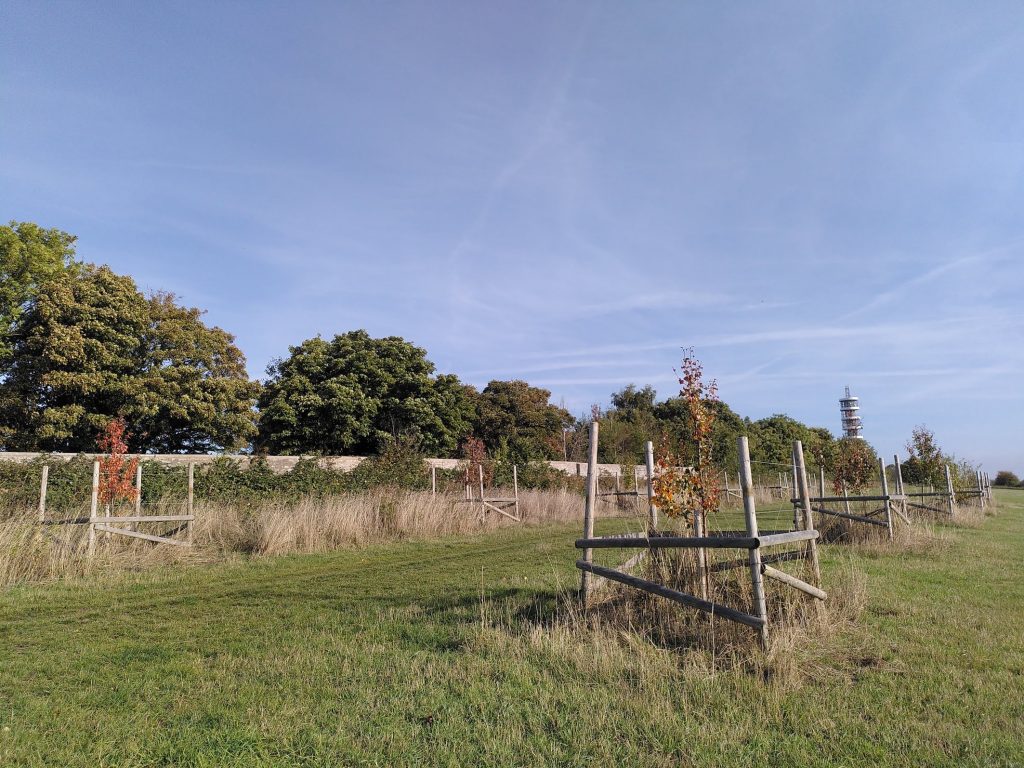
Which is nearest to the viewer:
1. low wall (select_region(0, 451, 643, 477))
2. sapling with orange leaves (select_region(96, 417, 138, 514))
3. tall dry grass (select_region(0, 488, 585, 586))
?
tall dry grass (select_region(0, 488, 585, 586))

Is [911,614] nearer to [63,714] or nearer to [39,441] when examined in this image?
[63,714]

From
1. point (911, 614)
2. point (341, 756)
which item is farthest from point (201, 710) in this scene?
point (911, 614)

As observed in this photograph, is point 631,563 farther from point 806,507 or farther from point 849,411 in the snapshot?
point 849,411

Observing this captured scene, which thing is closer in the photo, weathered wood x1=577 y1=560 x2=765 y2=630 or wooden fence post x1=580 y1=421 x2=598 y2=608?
weathered wood x1=577 y1=560 x2=765 y2=630

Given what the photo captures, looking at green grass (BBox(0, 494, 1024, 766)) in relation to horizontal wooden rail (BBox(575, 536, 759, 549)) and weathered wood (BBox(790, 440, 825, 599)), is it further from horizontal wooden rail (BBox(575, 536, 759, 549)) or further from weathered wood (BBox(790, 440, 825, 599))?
horizontal wooden rail (BBox(575, 536, 759, 549))

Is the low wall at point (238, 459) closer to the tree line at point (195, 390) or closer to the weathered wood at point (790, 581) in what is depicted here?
the tree line at point (195, 390)

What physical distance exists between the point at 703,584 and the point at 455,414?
30.8 meters

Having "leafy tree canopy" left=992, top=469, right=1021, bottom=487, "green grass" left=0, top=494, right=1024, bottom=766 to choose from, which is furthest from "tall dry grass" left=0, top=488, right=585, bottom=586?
"leafy tree canopy" left=992, top=469, right=1021, bottom=487

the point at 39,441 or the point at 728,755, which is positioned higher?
the point at 39,441

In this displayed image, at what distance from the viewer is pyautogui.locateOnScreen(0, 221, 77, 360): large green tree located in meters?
27.9

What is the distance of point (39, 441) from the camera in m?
24.7

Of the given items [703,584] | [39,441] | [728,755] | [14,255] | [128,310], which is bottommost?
[728,755]

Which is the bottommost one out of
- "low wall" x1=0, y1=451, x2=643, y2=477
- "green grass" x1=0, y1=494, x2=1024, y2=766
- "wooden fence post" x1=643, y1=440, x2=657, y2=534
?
"green grass" x1=0, y1=494, x2=1024, y2=766

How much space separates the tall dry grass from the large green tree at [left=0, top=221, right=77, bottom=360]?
19.8 metres
